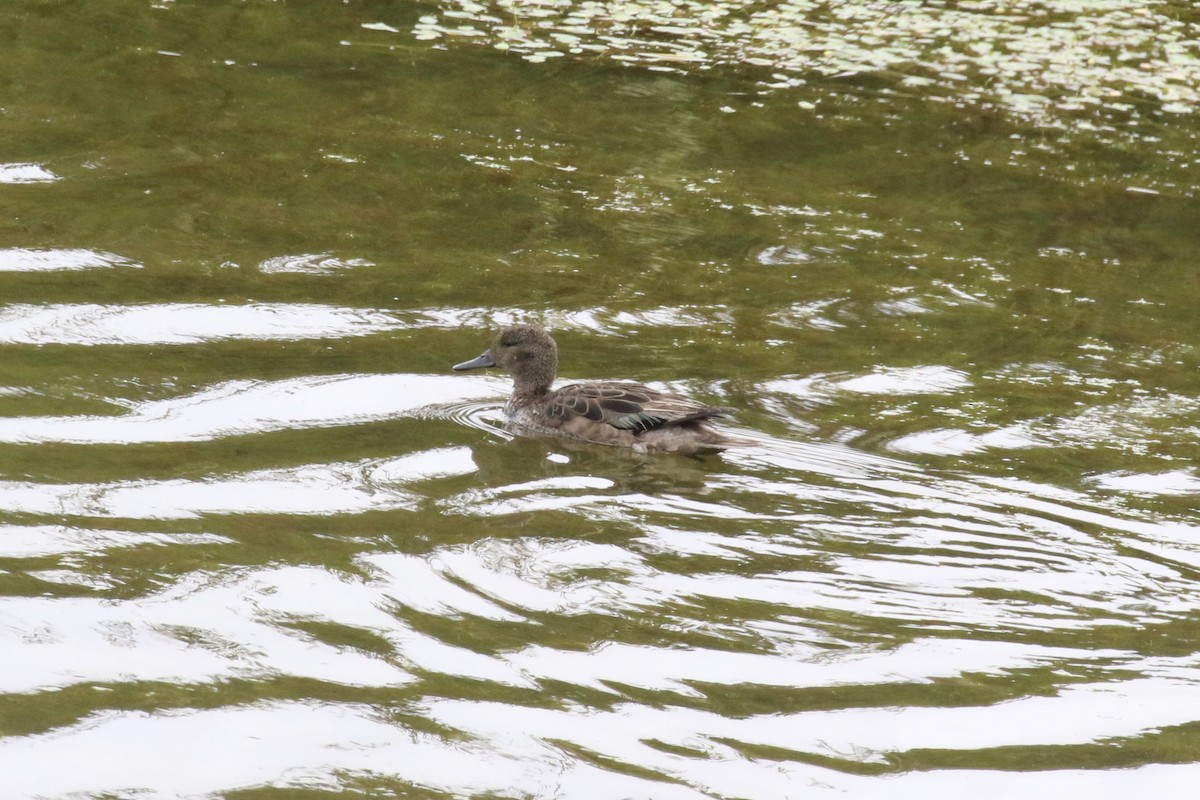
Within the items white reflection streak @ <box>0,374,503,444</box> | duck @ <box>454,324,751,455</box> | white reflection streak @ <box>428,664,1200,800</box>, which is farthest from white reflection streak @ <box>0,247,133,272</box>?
white reflection streak @ <box>428,664,1200,800</box>

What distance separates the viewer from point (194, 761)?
4.60 metres

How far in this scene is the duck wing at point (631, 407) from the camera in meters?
7.47

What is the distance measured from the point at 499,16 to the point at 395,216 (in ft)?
15.3

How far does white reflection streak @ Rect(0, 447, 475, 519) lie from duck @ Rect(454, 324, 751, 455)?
1007 millimetres

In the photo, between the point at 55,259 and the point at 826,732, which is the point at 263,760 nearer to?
the point at 826,732

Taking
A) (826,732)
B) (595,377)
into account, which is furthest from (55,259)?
(826,732)

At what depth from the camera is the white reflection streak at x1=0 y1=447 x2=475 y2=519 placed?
20.1 ft

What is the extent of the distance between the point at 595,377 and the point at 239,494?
266cm

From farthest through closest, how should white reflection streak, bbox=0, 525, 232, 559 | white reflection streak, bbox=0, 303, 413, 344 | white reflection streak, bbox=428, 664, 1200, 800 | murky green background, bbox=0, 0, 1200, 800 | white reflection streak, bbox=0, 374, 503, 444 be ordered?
white reflection streak, bbox=0, 303, 413, 344 → white reflection streak, bbox=0, 374, 503, 444 → white reflection streak, bbox=0, 525, 232, 559 → murky green background, bbox=0, 0, 1200, 800 → white reflection streak, bbox=428, 664, 1200, 800

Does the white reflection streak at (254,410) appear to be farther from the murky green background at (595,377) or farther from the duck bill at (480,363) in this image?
the duck bill at (480,363)

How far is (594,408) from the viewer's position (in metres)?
7.75

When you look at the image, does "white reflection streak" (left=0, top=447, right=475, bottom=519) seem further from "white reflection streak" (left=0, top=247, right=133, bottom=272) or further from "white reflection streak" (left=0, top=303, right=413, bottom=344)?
"white reflection streak" (left=0, top=247, right=133, bottom=272)

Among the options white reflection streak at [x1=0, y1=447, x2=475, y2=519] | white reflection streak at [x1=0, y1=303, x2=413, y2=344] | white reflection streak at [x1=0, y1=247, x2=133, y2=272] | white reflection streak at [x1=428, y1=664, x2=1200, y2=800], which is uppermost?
white reflection streak at [x1=0, y1=247, x2=133, y2=272]

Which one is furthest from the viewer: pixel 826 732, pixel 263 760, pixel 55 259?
pixel 55 259
